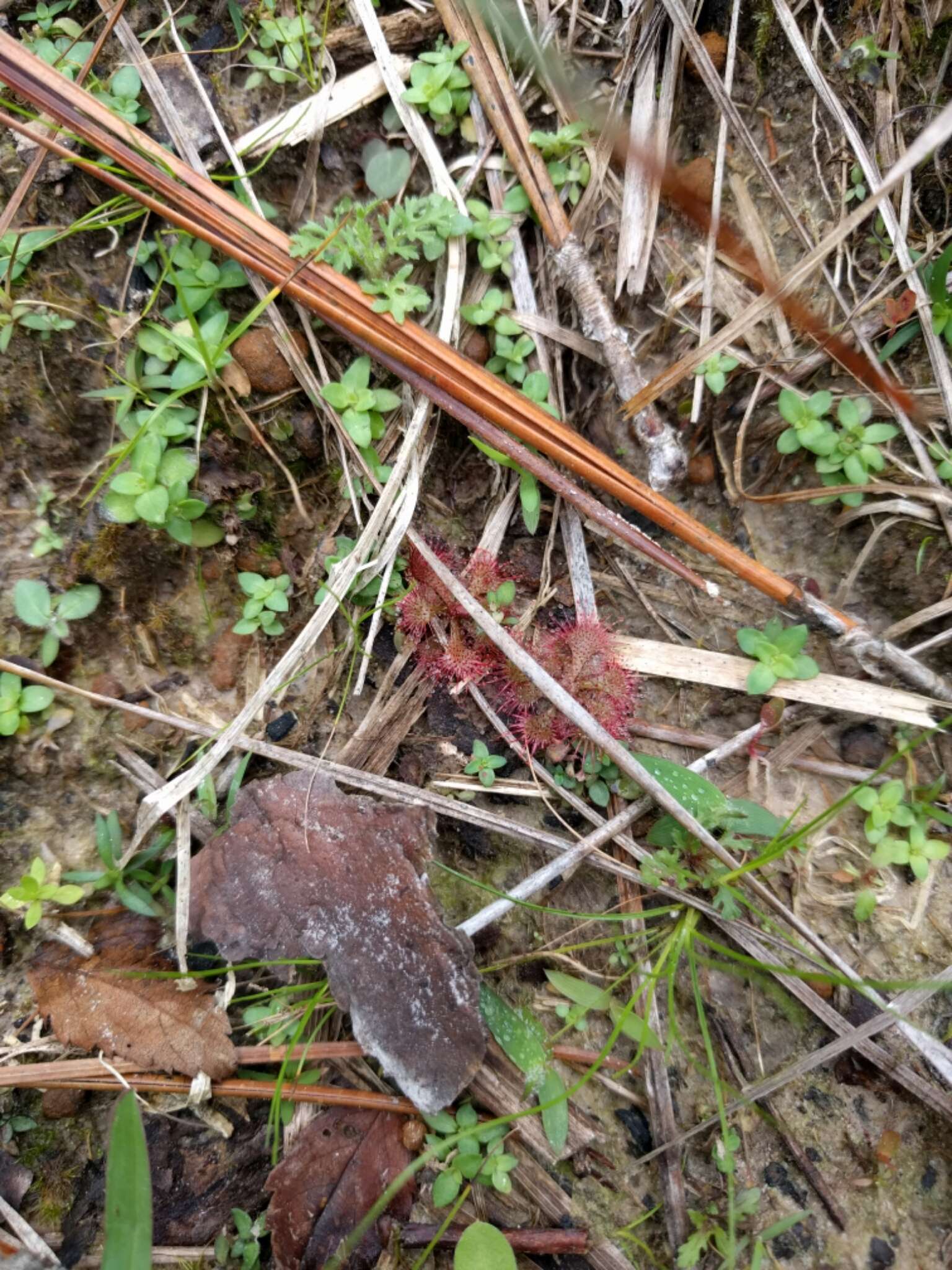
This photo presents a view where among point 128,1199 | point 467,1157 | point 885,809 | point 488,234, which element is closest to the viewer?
point 128,1199

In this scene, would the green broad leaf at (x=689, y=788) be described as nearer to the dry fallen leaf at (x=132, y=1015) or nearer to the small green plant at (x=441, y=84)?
the dry fallen leaf at (x=132, y=1015)

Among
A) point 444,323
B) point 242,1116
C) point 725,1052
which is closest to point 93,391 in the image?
point 444,323

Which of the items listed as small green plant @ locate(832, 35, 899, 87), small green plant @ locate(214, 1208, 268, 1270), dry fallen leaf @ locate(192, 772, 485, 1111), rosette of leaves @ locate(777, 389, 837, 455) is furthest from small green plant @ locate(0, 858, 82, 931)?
small green plant @ locate(832, 35, 899, 87)

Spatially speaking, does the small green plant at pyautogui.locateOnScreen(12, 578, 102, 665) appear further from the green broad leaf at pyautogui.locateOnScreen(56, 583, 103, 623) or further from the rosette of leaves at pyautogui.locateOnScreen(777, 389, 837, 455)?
→ the rosette of leaves at pyautogui.locateOnScreen(777, 389, 837, 455)

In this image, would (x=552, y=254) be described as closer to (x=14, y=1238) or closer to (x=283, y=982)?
(x=283, y=982)

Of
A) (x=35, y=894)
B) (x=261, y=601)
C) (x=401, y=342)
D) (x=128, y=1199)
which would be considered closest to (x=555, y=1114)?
(x=128, y=1199)

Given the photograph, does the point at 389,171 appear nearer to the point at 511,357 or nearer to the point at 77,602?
the point at 511,357

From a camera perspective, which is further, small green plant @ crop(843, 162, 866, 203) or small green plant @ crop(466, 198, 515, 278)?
small green plant @ crop(466, 198, 515, 278)
